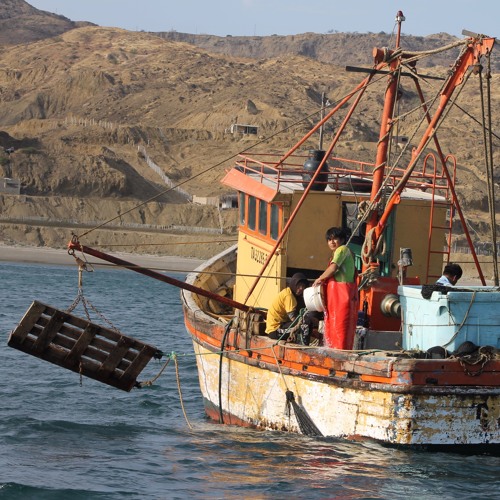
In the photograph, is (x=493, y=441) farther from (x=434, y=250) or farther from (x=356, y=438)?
(x=434, y=250)

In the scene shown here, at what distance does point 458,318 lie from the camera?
1408 centimetres

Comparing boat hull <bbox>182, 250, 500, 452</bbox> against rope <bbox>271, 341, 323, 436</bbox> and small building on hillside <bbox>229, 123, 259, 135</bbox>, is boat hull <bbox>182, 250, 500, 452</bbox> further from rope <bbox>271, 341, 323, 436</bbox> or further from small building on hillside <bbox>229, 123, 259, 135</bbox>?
small building on hillside <bbox>229, 123, 259, 135</bbox>

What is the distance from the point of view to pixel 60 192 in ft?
239

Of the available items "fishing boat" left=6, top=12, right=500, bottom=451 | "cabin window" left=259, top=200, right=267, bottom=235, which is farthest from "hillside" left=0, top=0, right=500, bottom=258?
"fishing boat" left=6, top=12, right=500, bottom=451

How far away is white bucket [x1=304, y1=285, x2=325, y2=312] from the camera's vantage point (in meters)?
14.8

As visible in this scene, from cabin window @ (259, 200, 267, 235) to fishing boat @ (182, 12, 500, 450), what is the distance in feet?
0.16

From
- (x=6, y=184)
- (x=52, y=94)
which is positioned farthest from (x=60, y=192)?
(x=52, y=94)

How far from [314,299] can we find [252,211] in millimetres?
4745

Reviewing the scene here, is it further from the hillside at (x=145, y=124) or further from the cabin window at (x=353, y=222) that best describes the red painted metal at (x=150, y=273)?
the hillside at (x=145, y=124)

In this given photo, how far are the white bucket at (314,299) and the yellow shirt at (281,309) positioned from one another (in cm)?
78

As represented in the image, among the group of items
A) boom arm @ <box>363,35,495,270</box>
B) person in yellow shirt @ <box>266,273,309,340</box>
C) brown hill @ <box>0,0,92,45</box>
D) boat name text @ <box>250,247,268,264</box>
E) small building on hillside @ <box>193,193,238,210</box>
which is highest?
brown hill @ <box>0,0,92,45</box>

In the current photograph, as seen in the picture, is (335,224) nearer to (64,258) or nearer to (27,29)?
(64,258)

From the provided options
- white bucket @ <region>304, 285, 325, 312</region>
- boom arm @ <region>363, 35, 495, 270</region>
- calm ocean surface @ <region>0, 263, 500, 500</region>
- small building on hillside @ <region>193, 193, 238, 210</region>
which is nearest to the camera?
calm ocean surface @ <region>0, 263, 500, 500</region>

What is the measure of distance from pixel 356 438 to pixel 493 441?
63.6 inches
